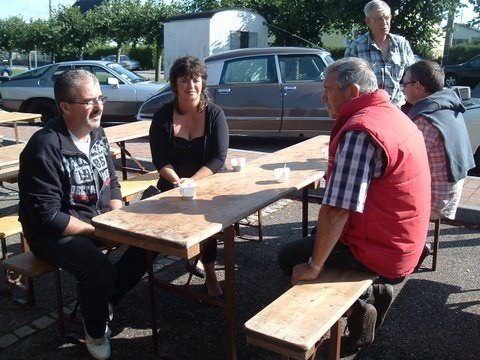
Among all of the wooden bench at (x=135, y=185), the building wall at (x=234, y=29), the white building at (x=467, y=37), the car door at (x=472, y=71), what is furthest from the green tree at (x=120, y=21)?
the wooden bench at (x=135, y=185)

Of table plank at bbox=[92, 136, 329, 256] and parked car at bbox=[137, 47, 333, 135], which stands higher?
parked car at bbox=[137, 47, 333, 135]

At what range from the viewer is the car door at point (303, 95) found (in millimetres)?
8008

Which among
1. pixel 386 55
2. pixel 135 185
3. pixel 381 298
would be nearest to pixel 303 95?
pixel 386 55

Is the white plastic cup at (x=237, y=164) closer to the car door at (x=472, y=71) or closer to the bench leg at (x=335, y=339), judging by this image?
the bench leg at (x=335, y=339)

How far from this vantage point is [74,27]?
27.9 metres

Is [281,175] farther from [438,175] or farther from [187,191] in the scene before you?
[438,175]

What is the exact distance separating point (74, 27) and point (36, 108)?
1860 cm

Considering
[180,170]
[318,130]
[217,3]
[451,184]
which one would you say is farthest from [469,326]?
[217,3]

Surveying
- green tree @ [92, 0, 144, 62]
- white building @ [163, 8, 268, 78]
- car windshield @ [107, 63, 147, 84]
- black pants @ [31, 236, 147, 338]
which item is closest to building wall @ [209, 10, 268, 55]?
white building @ [163, 8, 268, 78]

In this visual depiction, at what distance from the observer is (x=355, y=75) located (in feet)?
7.67

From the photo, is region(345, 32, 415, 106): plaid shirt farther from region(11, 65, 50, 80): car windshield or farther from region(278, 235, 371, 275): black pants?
region(11, 65, 50, 80): car windshield

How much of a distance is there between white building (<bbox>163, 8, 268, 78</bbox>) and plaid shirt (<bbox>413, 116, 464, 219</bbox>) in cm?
1264

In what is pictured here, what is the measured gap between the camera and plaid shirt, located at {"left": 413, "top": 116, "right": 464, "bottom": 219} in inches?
126

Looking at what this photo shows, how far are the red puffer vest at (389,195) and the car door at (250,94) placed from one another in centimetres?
579
